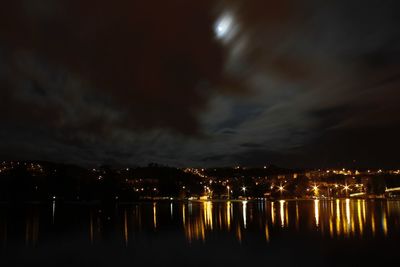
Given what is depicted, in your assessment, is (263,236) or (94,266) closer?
(94,266)

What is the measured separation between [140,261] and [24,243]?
34.2 ft

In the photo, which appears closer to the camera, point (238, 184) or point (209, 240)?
point (209, 240)

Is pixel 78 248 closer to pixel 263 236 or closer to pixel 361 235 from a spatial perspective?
pixel 263 236

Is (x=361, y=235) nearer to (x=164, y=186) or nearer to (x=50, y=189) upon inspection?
(x=50, y=189)

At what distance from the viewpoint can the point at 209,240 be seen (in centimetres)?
2856

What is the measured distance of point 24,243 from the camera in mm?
27000

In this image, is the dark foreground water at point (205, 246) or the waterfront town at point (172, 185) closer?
the dark foreground water at point (205, 246)

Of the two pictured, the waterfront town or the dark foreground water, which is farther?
the waterfront town

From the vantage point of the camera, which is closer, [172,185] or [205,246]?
[205,246]

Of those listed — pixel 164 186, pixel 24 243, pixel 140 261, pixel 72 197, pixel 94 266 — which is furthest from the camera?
pixel 164 186

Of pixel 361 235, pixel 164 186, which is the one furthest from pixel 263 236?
pixel 164 186

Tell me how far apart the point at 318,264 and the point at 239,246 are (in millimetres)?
7083

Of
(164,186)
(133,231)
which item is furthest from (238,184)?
(133,231)

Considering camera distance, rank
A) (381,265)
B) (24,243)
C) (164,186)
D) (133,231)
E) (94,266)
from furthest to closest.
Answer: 1. (164,186)
2. (133,231)
3. (24,243)
4. (94,266)
5. (381,265)
